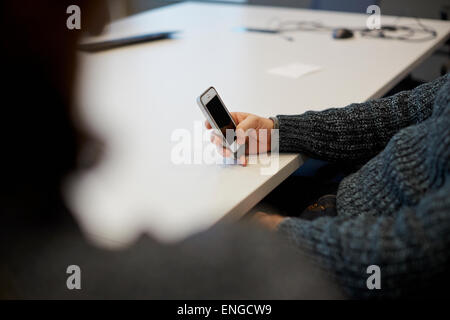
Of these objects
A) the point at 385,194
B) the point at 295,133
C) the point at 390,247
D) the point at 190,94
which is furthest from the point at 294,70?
the point at 390,247

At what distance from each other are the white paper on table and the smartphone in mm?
503

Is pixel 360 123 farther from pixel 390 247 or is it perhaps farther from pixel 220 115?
pixel 390 247

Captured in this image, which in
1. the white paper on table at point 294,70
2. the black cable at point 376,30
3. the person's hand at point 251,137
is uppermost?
the black cable at point 376,30

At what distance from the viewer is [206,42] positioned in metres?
1.69

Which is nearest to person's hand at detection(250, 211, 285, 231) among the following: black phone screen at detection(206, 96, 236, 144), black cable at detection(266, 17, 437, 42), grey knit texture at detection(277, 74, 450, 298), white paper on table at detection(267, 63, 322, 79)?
grey knit texture at detection(277, 74, 450, 298)

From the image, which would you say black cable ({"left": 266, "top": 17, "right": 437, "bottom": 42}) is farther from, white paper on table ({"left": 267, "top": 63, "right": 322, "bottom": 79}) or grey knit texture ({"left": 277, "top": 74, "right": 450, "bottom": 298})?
grey knit texture ({"left": 277, "top": 74, "right": 450, "bottom": 298})

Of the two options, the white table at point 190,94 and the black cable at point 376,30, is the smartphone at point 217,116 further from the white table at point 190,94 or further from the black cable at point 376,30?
the black cable at point 376,30

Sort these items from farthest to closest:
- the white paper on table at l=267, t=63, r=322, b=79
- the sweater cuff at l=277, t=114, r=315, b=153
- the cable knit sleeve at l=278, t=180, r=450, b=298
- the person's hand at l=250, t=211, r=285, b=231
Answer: the white paper on table at l=267, t=63, r=322, b=79, the sweater cuff at l=277, t=114, r=315, b=153, the person's hand at l=250, t=211, r=285, b=231, the cable knit sleeve at l=278, t=180, r=450, b=298

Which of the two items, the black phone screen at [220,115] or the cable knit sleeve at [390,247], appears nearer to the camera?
the cable knit sleeve at [390,247]

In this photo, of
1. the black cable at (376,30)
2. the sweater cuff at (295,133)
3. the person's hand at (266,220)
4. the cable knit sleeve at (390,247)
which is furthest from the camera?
the black cable at (376,30)

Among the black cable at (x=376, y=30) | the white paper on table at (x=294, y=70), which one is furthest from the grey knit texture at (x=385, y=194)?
the black cable at (x=376, y=30)

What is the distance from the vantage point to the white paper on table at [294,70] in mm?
1371

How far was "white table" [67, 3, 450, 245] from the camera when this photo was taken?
0.71 m
